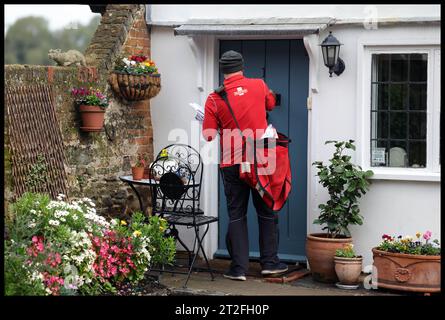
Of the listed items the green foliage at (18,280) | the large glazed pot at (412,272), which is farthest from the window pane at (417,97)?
the green foliage at (18,280)

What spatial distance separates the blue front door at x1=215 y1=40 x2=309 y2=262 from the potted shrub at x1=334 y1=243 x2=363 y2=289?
3.52 feet

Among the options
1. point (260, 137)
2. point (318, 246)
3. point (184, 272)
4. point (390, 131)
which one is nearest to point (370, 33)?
point (390, 131)

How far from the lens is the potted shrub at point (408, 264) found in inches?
333

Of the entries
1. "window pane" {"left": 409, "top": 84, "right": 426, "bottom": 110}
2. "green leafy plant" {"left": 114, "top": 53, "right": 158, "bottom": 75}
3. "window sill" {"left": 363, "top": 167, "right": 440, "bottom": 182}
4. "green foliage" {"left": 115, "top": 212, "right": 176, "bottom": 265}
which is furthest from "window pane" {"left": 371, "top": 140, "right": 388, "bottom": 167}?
"green leafy plant" {"left": 114, "top": 53, "right": 158, "bottom": 75}

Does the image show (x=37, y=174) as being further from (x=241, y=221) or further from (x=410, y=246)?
(x=410, y=246)

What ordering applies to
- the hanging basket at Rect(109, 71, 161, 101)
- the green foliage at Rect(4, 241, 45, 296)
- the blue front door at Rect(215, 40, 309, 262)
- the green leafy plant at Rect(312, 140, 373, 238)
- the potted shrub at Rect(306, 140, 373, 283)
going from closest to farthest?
the green foliage at Rect(4, 241, 45, 296) → the potted shrub at Rect(306, 140, 373, 283) → the green leafy plant at Rect(312, 140, 373, 238) → the hanging basket at Rect(109, 71, 161, 101) → the blue front door at Rect(215, 40, 309, 262)

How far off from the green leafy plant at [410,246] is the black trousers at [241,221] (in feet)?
3.52

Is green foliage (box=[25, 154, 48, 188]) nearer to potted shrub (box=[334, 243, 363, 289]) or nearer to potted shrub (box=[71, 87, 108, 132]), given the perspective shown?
potted shrub (box=[71, 87, 108, 132])

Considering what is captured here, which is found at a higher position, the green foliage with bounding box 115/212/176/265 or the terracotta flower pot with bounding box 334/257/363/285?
the green foliage with bounding box 115/212/176/265

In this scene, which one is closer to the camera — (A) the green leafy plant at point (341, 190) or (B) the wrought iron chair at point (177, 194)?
(B) the wrought iron chair at point (177, 194)

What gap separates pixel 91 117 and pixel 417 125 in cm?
333

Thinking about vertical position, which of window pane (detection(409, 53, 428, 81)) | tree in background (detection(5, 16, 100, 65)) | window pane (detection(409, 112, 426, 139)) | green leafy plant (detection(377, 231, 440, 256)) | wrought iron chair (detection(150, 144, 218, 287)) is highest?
tree in background (detection(5, 16, 100, 65))

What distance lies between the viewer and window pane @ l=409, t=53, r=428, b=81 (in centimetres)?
930

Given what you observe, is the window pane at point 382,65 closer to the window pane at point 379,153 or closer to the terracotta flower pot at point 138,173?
the window pane at point 379,153
